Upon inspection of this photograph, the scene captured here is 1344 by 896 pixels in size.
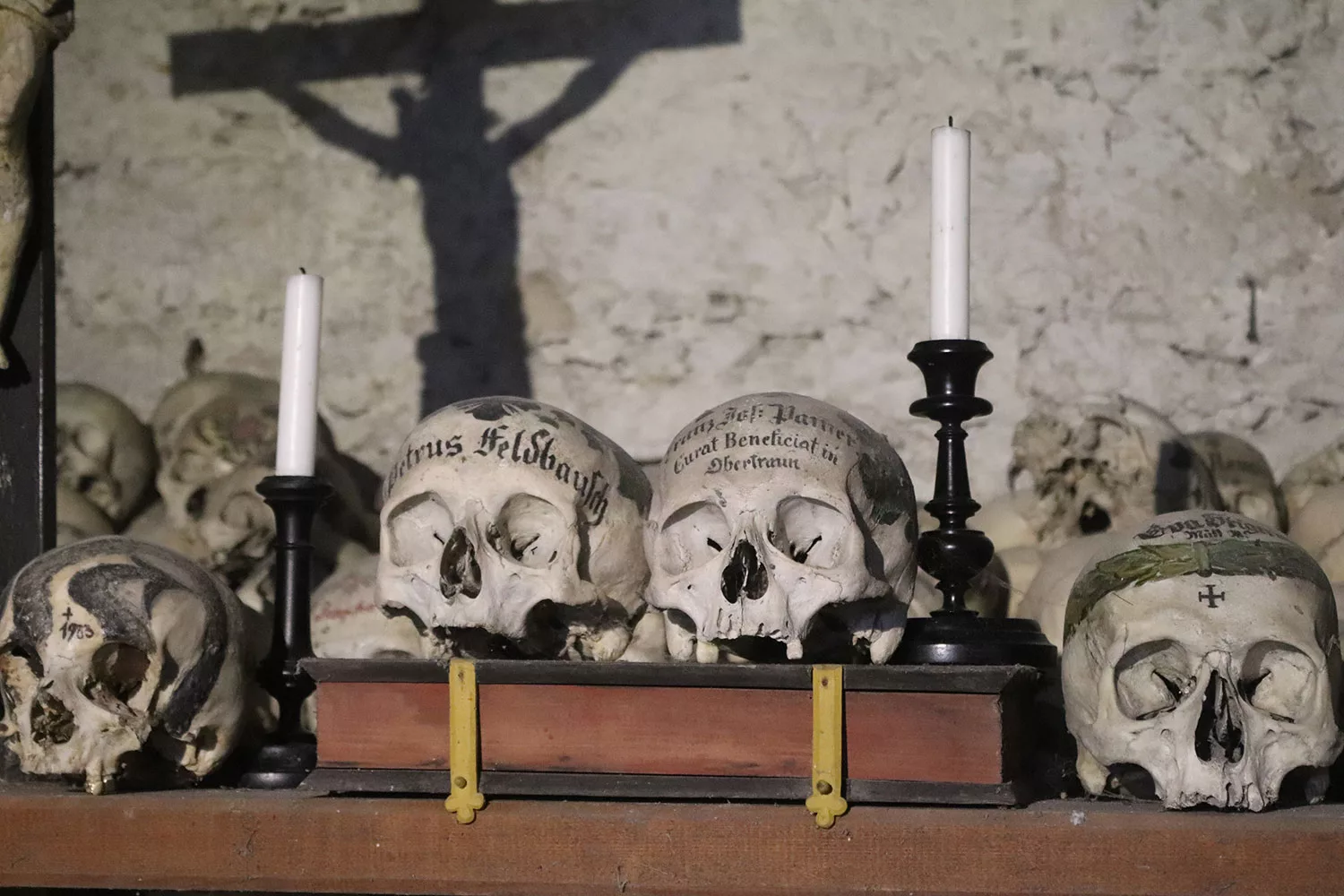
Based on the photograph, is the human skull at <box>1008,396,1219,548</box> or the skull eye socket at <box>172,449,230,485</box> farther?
the skull eye socket at <box>172,449,230,485</box>

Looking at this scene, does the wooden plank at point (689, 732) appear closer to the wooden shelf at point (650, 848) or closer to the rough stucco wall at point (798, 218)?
the wooden shelf at point (650, 848)

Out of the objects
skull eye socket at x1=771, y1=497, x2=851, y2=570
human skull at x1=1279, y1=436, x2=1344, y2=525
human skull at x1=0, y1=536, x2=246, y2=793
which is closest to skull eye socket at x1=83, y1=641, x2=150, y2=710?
human skull at x1=0, y1=536, x2=246, y2=793

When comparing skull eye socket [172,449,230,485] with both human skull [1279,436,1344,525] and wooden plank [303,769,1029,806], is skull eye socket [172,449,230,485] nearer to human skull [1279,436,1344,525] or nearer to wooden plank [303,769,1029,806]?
wooden plank [303,769,1029,806]

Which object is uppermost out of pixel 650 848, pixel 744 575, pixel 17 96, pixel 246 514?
pixel 17 96

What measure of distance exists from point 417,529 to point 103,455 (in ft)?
3.79

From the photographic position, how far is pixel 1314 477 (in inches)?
103

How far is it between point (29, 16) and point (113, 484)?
879 millimetres

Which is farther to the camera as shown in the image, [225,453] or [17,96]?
[225,453]

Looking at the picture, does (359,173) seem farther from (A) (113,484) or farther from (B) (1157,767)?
(B) (1157,767)

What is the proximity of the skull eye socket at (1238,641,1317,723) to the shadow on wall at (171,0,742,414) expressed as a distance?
1.52 meters

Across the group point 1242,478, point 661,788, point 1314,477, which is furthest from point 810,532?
point 1314,477

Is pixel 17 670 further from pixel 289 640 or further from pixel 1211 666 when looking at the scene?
pixel 1211 666

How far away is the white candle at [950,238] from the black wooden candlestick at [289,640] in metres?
0.69

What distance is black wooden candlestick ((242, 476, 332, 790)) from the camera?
189 cm
